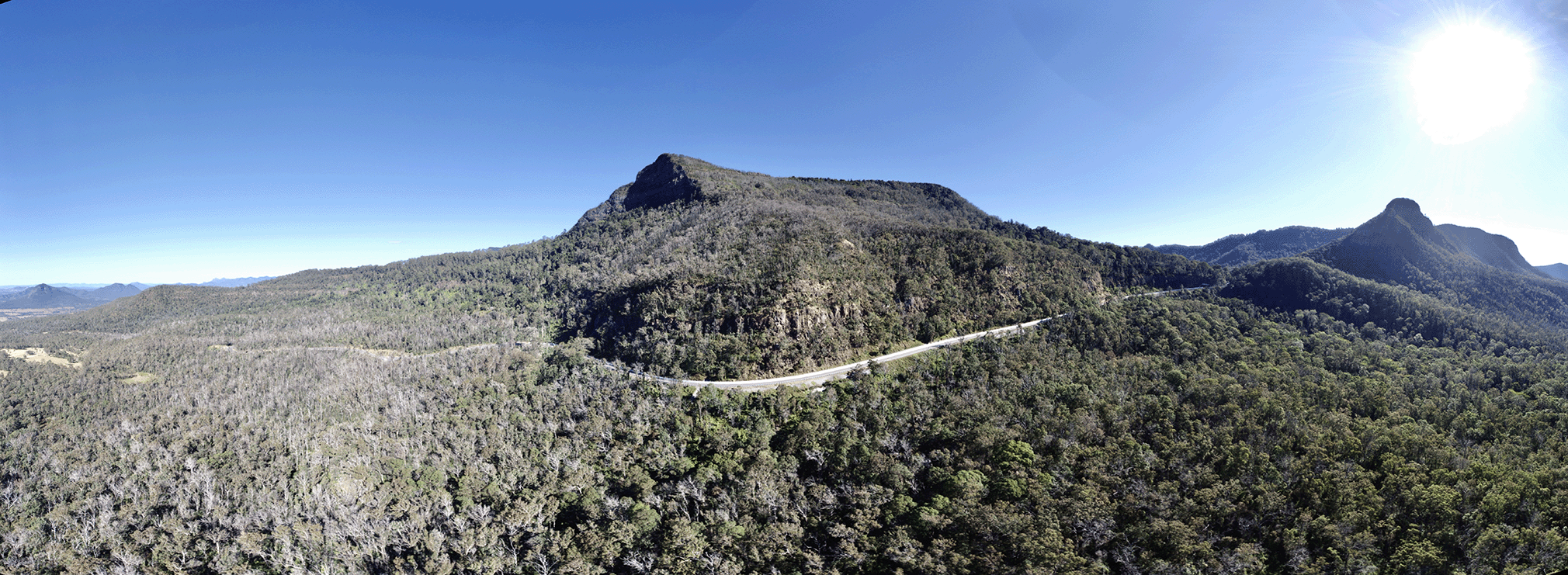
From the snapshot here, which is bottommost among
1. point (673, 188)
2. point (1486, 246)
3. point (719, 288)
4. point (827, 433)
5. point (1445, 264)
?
point (827, 433)

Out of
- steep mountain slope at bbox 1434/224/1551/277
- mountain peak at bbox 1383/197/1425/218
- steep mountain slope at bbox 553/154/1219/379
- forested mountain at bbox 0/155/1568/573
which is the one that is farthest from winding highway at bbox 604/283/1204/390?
steep mountain slope at bbox 1434/224/1551/277

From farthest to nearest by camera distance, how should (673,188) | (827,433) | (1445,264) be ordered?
(673,188) → (1445,264) → (827,433)

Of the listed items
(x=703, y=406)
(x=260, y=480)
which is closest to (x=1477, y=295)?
(x=703, y=406)

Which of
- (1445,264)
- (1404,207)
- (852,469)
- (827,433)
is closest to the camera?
(852,469)

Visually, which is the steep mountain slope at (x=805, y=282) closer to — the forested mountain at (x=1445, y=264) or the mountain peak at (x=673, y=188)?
the mountain peak at (x=673, y=188)

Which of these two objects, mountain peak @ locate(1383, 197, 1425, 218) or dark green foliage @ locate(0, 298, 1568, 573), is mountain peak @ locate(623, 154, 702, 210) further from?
mountain peak @ locate(1383, 197, 1425, 218)

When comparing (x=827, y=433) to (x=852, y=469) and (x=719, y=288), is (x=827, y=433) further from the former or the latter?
(x=719, y=288)

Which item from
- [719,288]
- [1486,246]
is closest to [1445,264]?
[1486,246]

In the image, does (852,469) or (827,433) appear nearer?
(852,469)
